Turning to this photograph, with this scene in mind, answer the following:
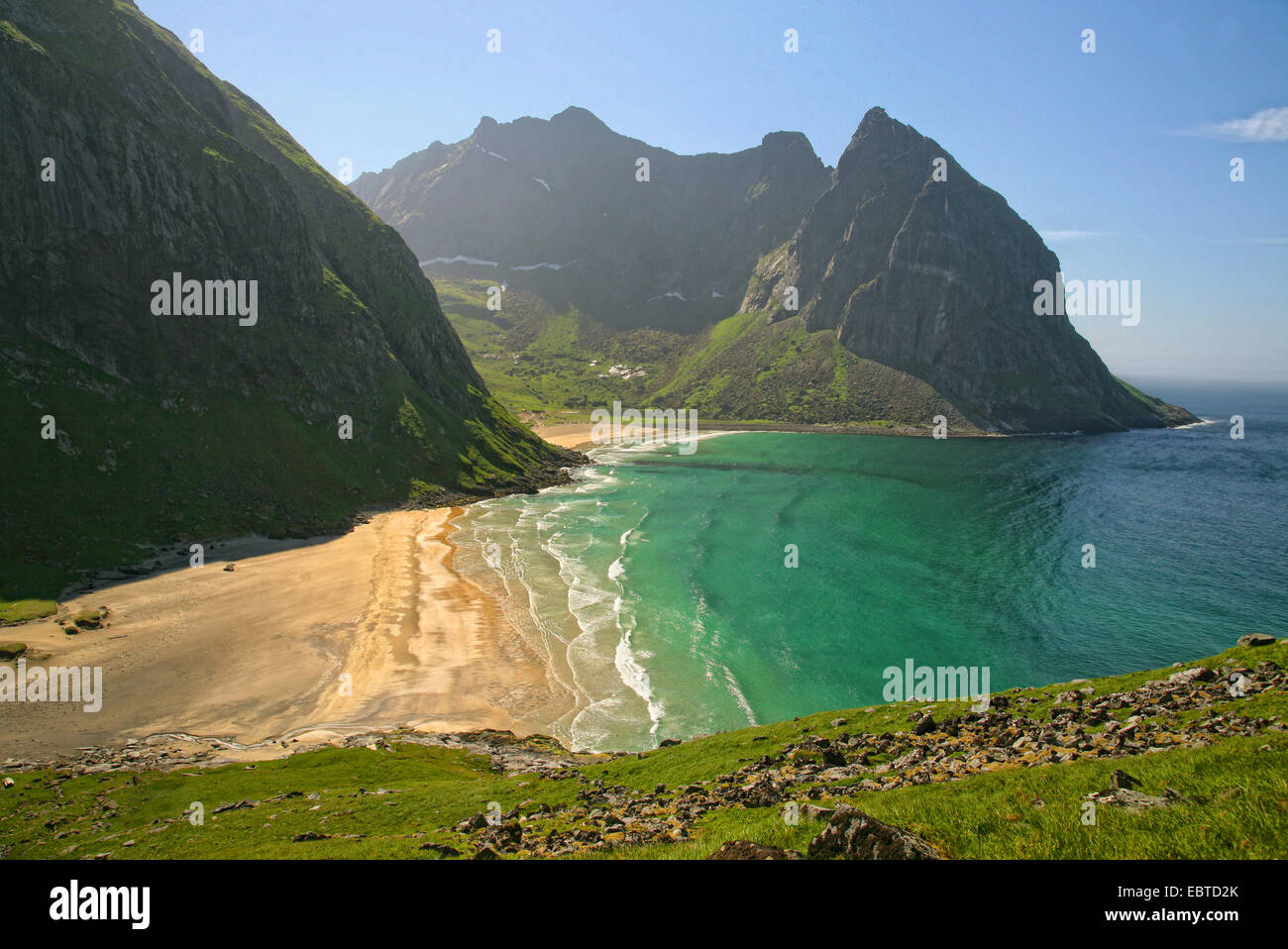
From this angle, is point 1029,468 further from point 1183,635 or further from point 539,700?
point 539,700

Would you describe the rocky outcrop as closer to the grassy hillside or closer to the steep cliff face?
the grassy hillside

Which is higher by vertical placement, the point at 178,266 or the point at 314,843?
the point at 178,266

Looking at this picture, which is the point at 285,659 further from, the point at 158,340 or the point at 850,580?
the point at 158,340

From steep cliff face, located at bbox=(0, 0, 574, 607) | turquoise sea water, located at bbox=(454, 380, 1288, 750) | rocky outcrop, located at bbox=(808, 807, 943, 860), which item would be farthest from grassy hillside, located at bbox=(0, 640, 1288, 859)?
steep cliff face, located at bbox=(0, 0, 574, 607)

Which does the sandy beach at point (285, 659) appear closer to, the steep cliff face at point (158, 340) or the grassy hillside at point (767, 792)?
the grassy hillside at point (767, 792)

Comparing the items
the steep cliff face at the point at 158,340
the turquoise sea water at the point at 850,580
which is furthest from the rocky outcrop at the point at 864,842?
the steep cliff face at the point at 158,340
